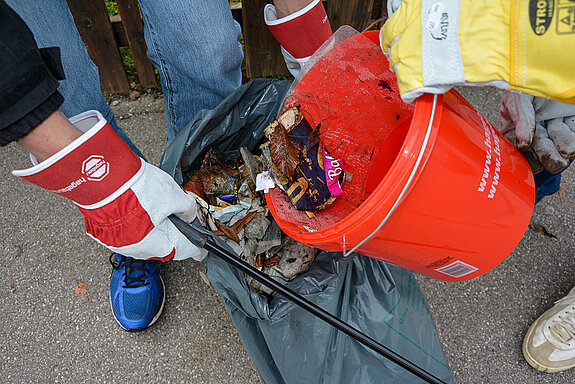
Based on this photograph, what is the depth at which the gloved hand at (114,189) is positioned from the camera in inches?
27.2

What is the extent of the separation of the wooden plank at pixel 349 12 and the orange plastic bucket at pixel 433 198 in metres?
0.64

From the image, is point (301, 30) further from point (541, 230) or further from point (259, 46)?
point (541, 230)

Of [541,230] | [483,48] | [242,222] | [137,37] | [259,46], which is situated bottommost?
[541,230]

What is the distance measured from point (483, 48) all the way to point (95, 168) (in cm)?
70

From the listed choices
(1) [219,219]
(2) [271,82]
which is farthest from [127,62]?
(1) [219,219]

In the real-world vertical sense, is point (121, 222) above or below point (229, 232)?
above

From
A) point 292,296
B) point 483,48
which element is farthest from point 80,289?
point 483,48

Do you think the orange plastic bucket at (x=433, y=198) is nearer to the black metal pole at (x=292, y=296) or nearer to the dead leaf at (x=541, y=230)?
the black metal pole at (x=292, y=296)

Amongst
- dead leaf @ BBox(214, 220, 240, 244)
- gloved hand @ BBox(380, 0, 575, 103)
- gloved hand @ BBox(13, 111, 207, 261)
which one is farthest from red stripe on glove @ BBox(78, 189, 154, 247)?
gloved hand @ BBox(380, 0, 575, 103)

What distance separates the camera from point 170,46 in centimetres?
104

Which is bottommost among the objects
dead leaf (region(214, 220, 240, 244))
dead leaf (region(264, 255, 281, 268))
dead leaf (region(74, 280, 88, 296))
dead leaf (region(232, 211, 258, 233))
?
dead leaf (region(74, 280, 88, 296))

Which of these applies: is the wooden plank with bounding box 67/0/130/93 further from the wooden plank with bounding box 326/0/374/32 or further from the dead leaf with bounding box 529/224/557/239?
the dead leaf with bounding box 529/224/557/239

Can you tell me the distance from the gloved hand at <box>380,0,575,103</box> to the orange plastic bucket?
78 mm

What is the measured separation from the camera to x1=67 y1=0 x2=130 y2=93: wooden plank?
1501mm
